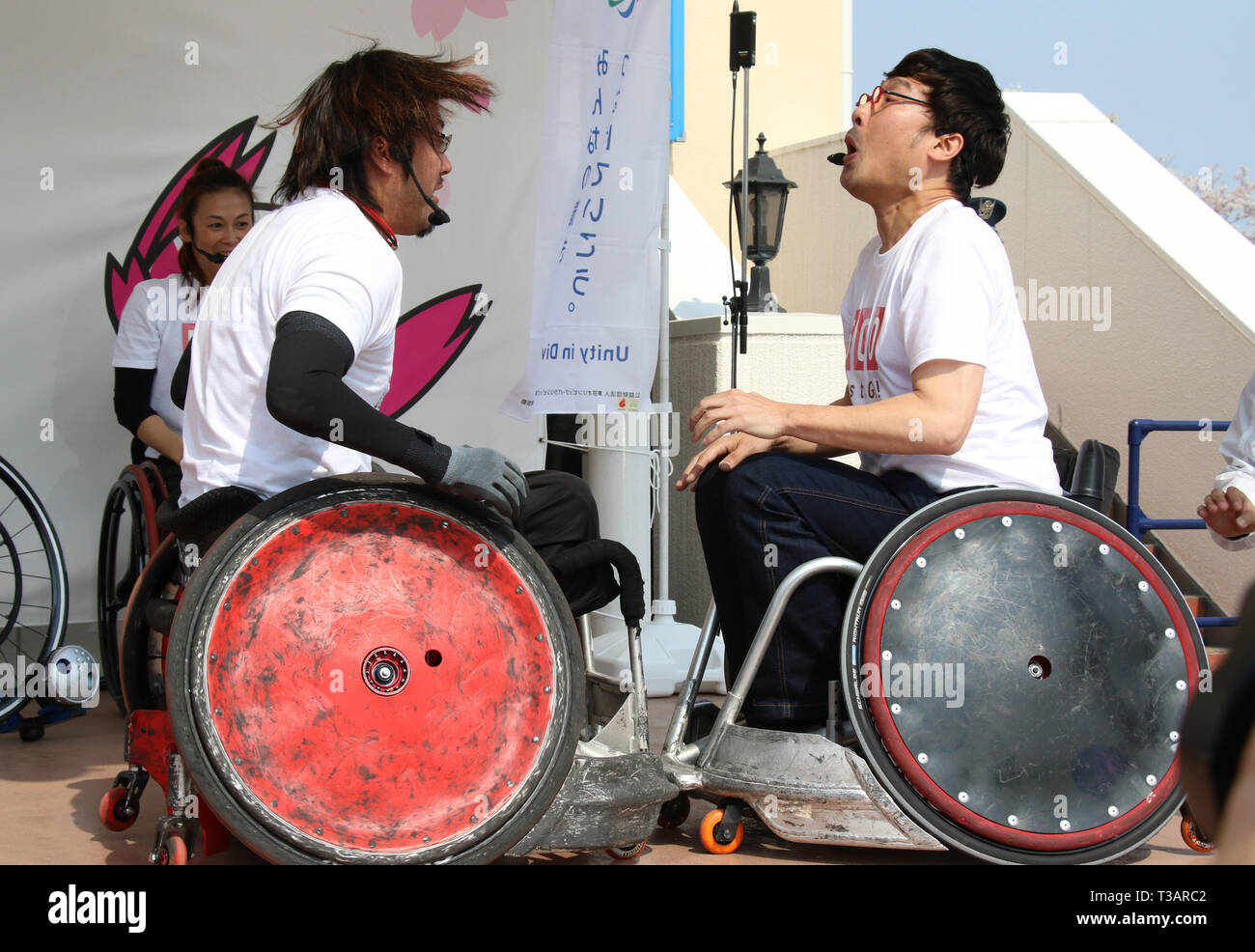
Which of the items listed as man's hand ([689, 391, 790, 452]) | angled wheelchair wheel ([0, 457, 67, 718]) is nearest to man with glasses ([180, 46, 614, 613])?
man's hand ([689, 391, 790, 452])

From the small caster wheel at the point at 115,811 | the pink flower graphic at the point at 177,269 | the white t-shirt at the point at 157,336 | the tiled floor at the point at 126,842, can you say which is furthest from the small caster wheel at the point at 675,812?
the pink flower graphic at the point at 177,269

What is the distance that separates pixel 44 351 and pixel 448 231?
5.10ft

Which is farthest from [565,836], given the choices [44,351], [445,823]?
[44,351]

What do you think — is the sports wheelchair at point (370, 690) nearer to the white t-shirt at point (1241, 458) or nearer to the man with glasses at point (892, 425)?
the man with glasses at point (892, 425)

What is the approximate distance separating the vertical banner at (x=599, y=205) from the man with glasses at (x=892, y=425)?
1619 millimetres

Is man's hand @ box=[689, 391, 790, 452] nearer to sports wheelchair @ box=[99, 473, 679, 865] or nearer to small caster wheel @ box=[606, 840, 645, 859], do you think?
sports wheelchair @ box=[99, 473, 679, 865]

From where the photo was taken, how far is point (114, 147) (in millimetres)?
4469

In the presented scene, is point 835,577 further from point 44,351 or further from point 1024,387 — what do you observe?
point 44,351

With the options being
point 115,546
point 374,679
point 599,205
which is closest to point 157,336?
point 115,546

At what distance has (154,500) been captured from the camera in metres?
3.85

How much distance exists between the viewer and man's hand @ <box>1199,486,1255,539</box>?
2.68 meters

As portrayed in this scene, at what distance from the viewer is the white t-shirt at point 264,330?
227cm

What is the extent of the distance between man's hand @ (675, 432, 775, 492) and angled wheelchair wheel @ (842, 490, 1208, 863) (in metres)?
0.36

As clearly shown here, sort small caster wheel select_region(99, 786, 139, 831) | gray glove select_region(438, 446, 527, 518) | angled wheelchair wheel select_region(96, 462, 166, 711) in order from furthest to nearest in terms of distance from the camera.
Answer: angled wheelchair wheel select_region(96, 462, 166, 711) → small caster wheel select_region(99, 786, 139, 831) → gray glove select_region(438, 446, 527, 518)
